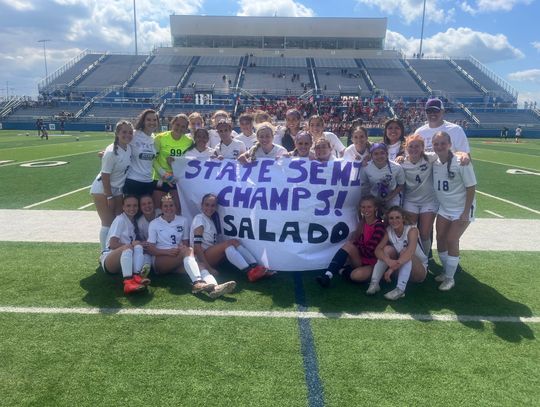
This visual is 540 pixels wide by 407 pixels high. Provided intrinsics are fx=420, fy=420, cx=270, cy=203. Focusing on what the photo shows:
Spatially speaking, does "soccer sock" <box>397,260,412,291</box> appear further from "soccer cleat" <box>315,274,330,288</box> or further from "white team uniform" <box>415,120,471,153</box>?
"white team uniform" <box>415,120,471,153</box>

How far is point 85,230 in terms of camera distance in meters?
6.77

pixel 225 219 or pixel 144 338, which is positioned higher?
pixel 225 219

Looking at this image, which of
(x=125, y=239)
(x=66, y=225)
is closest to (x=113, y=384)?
(x=125, y=239)

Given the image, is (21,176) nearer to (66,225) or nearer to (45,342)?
(66,225)

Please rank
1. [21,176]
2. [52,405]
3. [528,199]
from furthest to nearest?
[21,176]
[528,199]
[52,405]

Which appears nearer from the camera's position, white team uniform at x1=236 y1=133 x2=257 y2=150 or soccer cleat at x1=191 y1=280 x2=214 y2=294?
soccer cleat at x1=191 y1=280 x2=214 y2=294

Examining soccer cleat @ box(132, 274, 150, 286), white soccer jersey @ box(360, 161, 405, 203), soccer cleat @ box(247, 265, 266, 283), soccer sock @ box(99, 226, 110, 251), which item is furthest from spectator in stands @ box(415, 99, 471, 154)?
soccer sock @ box(99, 226, 110, 251)

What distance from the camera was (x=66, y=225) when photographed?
7023 mm

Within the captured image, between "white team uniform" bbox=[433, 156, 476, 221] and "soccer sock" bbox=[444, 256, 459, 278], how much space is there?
45 centimetres

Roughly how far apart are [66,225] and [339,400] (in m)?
5.77

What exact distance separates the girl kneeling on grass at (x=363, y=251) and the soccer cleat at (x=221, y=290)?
1.00m

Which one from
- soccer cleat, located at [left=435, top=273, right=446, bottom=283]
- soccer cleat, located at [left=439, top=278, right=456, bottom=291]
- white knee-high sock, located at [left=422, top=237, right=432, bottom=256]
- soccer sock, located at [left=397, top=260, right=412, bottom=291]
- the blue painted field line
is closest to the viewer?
the blue painted field line

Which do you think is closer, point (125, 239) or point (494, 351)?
point (494, 351)

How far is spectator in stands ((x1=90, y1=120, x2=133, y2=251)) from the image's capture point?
16.6ft
